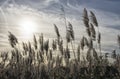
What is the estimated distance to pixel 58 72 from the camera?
149ft

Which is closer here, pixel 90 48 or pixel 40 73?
pixel 90 48

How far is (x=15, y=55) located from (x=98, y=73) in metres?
11.8

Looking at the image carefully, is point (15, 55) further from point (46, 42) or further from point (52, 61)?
point (46, 42)

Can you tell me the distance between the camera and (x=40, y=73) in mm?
44938

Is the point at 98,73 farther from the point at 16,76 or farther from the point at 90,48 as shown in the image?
the point at 16,76

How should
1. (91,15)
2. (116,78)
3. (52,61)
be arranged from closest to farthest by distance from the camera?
(91,15) → (116,78) → (52,61)

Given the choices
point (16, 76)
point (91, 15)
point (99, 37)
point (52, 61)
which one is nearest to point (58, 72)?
point (52, 61)

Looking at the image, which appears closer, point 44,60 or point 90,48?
point 90,48

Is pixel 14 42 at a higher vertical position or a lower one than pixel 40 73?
higher

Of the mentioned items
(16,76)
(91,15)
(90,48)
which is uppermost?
(91,15)

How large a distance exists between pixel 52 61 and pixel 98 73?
7.34 meters

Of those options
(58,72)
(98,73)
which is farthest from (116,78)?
(58,72)

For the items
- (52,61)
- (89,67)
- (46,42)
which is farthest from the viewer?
(52,61)

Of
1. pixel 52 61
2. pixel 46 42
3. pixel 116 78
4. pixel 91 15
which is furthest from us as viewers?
pixel 52 61
